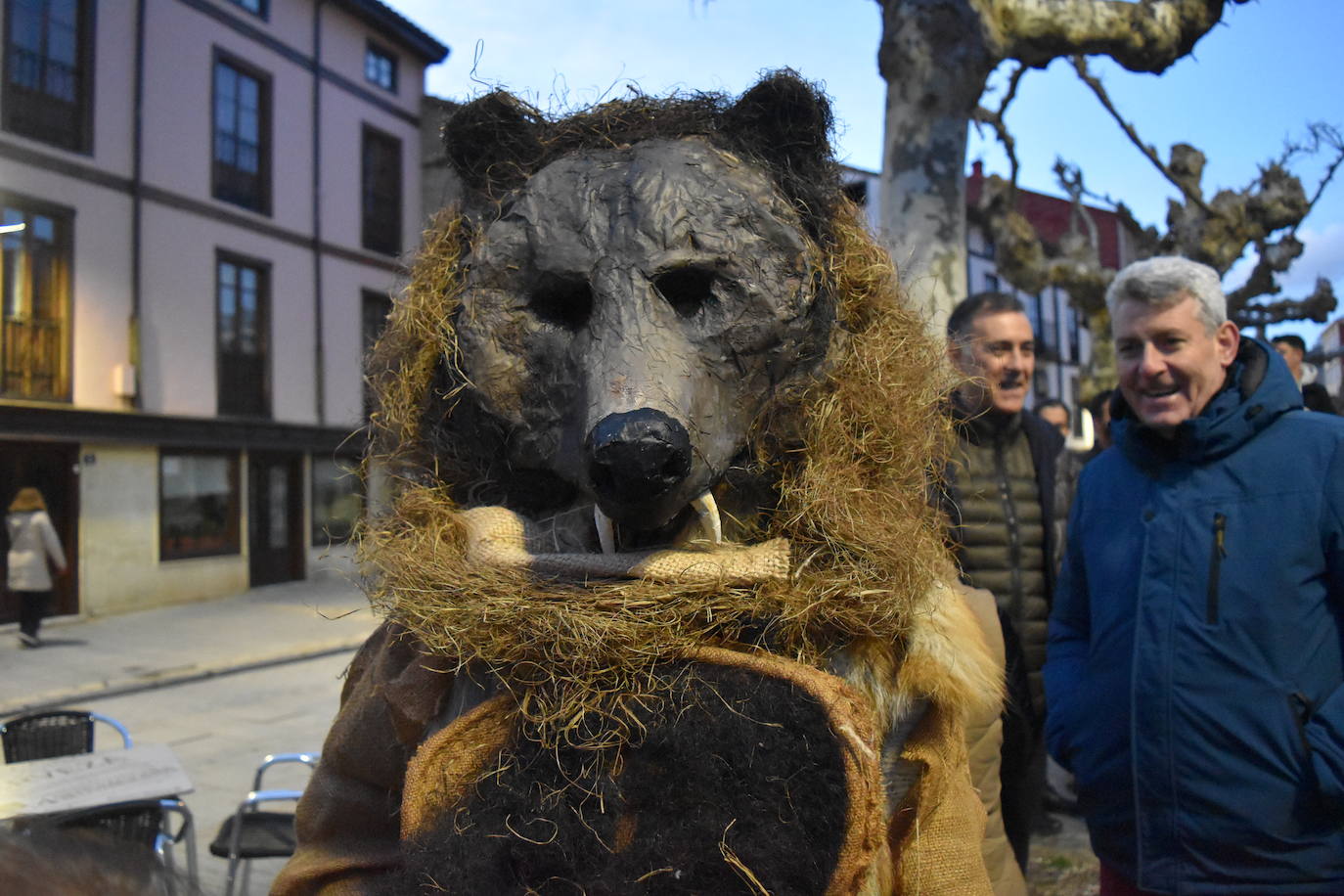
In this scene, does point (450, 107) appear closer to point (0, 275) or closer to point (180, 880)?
point (180, 880)

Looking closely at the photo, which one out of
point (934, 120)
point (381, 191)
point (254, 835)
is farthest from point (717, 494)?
point (381, 191)

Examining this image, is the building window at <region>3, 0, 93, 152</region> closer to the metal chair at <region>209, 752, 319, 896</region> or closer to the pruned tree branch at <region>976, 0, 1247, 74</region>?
the metal chair at <region>209, 752, 319, 896</region>

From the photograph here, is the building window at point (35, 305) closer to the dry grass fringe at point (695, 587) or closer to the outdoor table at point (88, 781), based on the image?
the outdoor table at point (88, 781)

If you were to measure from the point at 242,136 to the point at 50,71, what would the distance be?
3299 mm

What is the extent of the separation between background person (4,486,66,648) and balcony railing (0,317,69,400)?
1.46 meters

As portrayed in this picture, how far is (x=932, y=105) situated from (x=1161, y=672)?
131 inches

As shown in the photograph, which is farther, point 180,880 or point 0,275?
point 0,275

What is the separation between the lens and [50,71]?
11.5 metres

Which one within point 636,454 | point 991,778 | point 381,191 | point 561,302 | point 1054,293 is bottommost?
point 991,778

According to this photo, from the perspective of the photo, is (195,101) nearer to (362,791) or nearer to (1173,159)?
(1173,159)

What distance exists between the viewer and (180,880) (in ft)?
2.61

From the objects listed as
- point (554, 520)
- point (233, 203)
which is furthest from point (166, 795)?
point (233, 203)

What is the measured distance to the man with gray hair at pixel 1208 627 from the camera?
6.25 ft

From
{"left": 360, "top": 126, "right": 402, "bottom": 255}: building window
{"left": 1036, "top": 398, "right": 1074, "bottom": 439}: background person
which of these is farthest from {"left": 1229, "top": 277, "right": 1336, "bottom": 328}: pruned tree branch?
{"left": 360, "top": 126, "right": 402, "bottom": 255}: building window
